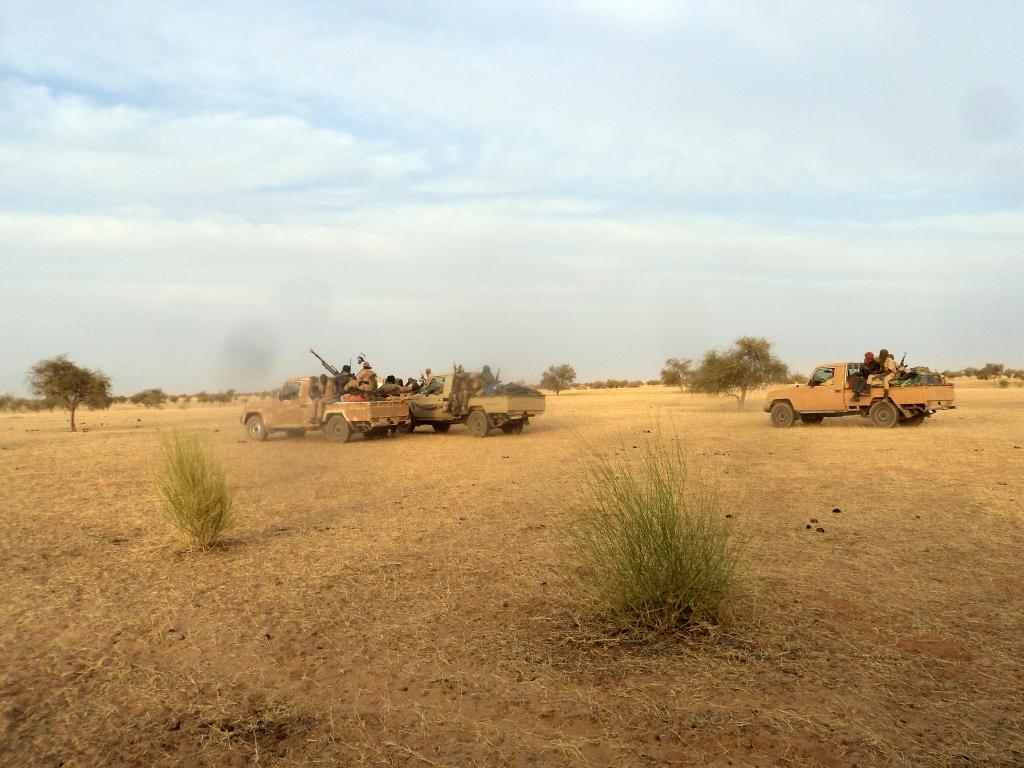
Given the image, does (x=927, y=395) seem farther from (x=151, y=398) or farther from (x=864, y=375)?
(x=151, y=398)

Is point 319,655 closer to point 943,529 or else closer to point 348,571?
point 348,571

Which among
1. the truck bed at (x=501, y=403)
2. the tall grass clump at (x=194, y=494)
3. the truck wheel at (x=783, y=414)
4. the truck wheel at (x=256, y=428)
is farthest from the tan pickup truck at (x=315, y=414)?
the tall grass clump at (x=194, y=494)

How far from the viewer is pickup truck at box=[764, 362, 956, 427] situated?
21.5 m

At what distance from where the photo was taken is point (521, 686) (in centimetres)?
471

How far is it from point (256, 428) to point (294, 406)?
1.63m

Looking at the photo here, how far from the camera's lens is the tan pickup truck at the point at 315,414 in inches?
836

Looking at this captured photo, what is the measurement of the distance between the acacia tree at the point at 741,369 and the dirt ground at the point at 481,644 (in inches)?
962

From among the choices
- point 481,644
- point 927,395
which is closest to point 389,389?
point 927,395

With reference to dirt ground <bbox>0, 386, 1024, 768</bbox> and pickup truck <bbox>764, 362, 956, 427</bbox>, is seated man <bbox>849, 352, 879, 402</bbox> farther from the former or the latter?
dirt ground <bbox>0, 386, 1024, 768</bbox>

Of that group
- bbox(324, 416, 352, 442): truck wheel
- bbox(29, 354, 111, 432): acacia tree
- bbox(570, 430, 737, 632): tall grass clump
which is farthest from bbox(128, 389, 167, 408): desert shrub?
bbox(570, 430, 737, 632): tall grass clump

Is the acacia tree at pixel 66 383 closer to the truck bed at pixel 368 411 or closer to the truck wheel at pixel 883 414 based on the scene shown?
the truck bed at pixel 368 411

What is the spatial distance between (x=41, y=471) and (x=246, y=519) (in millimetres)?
7398

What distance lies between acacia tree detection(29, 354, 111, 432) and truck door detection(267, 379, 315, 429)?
36.5 feet

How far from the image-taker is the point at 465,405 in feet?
74.4
